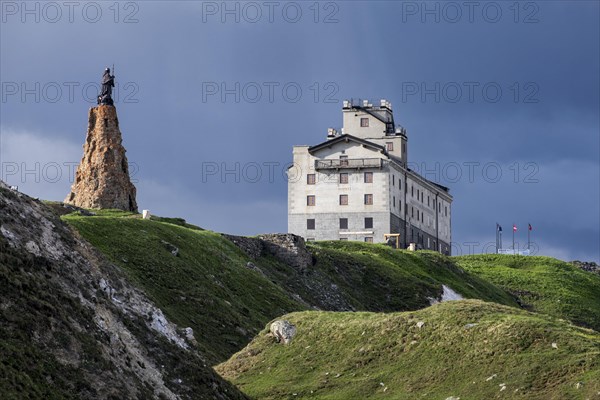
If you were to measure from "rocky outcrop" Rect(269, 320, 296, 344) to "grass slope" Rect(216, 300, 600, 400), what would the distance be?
12.0 inches

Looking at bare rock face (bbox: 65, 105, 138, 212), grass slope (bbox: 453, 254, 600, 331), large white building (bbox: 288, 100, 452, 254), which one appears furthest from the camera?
large white building (bbox: 288, 100, 452, 254)

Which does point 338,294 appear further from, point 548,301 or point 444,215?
point 444,215

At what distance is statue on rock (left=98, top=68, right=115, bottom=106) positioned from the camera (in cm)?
11481

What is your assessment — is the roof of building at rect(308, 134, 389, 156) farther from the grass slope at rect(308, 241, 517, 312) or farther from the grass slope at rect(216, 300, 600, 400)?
the grass slope at rect(216, 300, 600, 400)

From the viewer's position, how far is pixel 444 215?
644ft

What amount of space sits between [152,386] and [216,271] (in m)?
42.8

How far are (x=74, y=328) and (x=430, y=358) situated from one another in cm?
1907

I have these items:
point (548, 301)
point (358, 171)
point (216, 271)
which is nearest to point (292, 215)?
point (358, 171)

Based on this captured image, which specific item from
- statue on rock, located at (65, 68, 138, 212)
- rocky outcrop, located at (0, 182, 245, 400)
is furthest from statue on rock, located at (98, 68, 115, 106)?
rocky outcrop, located at (0, 182, 245, 400)

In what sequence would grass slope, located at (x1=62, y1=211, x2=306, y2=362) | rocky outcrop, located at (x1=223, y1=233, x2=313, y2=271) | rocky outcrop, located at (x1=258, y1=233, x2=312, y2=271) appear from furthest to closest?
rocky outcrop, located at (x1=258, y1=233, x2=312, y2=271)
rocky outcrop, located at (x1=223, y1=233, x2=313, y2=271)
grass slope, located at (x1=62, y1=211, x2=306, y2=362)

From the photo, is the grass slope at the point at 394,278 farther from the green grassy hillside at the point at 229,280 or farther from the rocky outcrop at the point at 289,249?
the rocky outcrop at the point at 289,249

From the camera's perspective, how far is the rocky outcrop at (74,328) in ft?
145

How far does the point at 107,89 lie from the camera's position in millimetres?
115438

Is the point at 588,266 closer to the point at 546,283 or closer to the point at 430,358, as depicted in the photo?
the point at 546,283
